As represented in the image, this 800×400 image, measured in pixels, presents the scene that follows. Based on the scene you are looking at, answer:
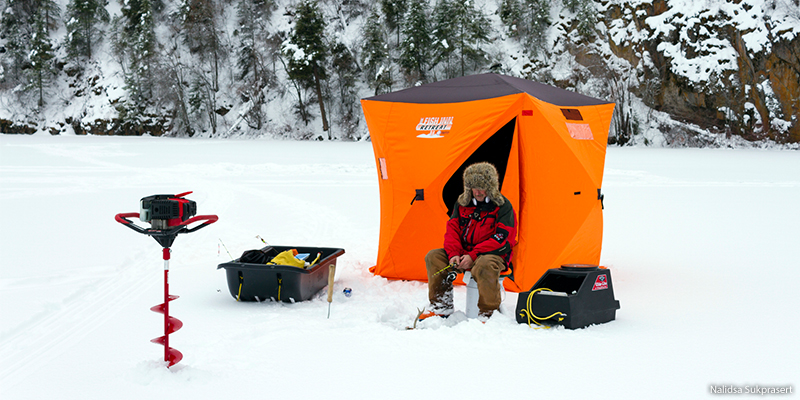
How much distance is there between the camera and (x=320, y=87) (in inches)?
1389

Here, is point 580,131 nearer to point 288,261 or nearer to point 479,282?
point 479,282

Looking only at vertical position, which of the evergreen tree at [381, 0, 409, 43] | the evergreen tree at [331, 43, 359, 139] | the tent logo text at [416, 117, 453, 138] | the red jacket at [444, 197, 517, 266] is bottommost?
the red jacket at [444, 197, 517, 266]

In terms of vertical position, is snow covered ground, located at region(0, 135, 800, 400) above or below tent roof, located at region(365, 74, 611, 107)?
below

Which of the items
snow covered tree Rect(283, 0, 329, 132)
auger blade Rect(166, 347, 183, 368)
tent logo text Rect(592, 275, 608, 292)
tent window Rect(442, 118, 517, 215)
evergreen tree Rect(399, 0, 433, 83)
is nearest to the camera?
auger blade Rect(166, 347, 183, 368)

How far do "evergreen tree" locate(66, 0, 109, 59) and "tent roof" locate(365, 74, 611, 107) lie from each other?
46460 millimetres

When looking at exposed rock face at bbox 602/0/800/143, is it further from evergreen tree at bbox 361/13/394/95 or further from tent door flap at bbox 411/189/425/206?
tent door flap at bbox 411/189/425/206

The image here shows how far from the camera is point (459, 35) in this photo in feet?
110

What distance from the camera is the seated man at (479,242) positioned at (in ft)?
11.8

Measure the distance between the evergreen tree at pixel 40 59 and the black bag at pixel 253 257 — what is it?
44795 millimetres

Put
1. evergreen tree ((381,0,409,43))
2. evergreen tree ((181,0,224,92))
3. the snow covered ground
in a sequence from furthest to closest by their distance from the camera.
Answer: evergreen tree ((181,0,224,92)) → evergreen tree ((381,0,409,43)) → the snow covered ground

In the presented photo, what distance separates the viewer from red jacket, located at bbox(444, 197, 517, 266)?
3666mm

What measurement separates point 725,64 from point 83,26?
148 feet

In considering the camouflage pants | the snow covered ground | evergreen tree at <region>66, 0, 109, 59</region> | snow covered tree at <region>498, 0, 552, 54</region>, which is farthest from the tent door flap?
evergreen tree at <region>66, 0, 109, 59</region>

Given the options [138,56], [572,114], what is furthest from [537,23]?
[572,114]
